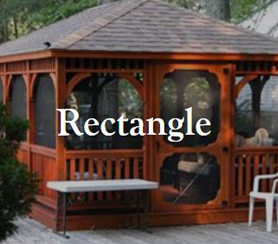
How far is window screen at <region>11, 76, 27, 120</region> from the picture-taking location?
479 inches

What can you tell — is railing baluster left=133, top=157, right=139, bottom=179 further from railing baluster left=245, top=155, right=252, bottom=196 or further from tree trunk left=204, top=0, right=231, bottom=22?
tree trunk left=204, top=0, right=231, bottom=22

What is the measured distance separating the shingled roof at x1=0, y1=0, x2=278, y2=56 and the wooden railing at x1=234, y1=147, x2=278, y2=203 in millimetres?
1359

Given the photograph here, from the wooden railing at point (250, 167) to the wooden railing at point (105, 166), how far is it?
4.46ft

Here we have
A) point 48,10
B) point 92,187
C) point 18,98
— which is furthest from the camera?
point 48,10

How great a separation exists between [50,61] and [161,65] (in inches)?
56.7

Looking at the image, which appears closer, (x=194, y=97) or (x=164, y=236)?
(x=164, y=236)

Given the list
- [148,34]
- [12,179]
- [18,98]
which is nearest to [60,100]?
[148,34]

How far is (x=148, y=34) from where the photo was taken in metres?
11.1

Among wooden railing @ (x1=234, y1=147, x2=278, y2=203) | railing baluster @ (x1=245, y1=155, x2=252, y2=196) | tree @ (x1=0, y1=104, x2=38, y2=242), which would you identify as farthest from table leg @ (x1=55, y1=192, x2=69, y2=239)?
tree @ (x1=0, y1=104, x2=38, y2=242)

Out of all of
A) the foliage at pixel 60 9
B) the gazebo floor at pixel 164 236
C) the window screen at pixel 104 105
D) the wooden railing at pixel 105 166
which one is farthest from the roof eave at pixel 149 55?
the foliage at pixel 60 9

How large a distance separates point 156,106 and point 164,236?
1.76m

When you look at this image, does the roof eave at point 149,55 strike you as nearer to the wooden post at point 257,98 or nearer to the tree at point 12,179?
the wooden post at point 257,98

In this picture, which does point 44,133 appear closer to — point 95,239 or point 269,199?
point 95,239

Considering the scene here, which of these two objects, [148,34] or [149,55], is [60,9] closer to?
[148,34]
